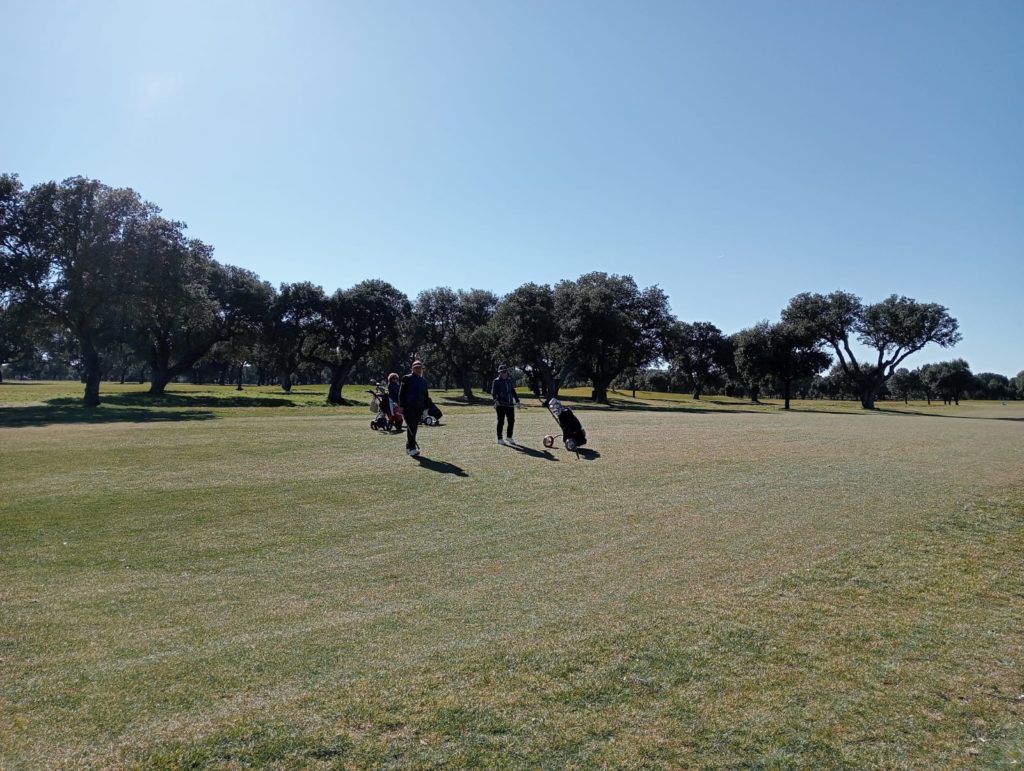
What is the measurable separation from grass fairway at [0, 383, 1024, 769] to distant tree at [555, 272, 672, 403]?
4784 cm

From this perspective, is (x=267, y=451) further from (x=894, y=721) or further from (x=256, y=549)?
(x=894, y=721)

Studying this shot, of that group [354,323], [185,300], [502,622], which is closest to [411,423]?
[502,622]

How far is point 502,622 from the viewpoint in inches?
220

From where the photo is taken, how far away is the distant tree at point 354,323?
53906 millimetres

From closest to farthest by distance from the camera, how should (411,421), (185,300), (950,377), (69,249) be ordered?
(411,421) → (69,249) → (185,300) → (950,377)

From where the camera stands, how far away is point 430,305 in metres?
68.9

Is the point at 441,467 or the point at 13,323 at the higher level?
the point at 13,323

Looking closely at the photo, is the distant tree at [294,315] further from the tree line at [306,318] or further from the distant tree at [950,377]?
the distant tree at [950,377]

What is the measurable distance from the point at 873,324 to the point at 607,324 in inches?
1254

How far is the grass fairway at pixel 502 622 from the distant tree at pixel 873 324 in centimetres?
6269

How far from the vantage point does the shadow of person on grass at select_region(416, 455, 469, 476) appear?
12.9m

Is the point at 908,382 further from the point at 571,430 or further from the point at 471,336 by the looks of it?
the point at 571,430

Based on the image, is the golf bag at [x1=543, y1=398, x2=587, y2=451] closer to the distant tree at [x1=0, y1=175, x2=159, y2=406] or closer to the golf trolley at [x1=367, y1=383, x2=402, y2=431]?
the golf trolley at [x1=367, y1=383, x2=402, y2=431]

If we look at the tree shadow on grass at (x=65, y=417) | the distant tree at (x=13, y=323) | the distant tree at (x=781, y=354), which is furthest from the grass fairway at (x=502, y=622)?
the distant tree at (x=781, y=354)
